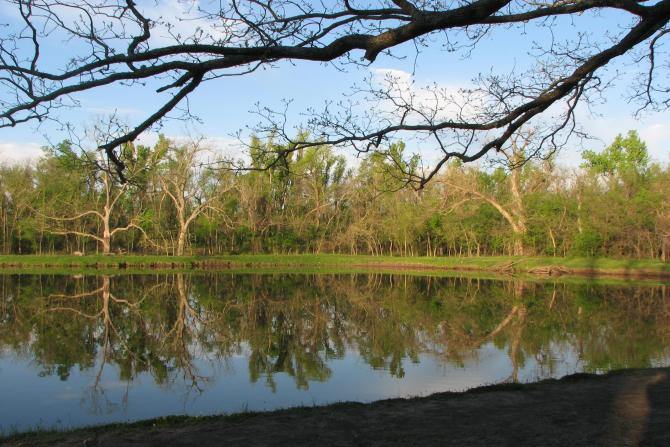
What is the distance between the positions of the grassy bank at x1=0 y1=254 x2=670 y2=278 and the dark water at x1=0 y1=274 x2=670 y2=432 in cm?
1183

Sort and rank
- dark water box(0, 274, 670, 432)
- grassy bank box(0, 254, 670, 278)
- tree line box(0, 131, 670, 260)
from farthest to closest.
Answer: tree line box(0, 131, 670, 260), grassy bank box(0, 254, 670, 278), dark water box(0, 274, 670, 432)

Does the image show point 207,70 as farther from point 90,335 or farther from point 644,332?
point 644,332

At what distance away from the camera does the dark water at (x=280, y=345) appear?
349 inches

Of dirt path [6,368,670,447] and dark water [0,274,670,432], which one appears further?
dark water [0,274,670,432]

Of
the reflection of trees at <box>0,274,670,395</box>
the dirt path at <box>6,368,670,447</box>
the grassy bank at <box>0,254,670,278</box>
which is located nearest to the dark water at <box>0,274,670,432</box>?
the reflection of trees at <box>0,274,670,395</box>

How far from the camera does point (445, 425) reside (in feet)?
17.7

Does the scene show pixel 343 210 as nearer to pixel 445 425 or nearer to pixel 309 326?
pixel 309 326

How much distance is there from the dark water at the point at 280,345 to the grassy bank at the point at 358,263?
11834 millimetres

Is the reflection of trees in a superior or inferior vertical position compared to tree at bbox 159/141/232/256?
inferior

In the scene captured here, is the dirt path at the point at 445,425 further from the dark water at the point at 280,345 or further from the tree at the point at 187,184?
the tree at the point at 187,184

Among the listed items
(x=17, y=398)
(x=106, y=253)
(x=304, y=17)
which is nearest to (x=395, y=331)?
(x=17, y=398)

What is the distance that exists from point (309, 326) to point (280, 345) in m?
2.86

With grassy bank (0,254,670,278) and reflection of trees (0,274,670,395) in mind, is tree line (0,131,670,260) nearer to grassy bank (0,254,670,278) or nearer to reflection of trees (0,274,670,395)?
grassy bank (0,254,670,278)

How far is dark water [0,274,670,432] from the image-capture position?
29.1 feet
